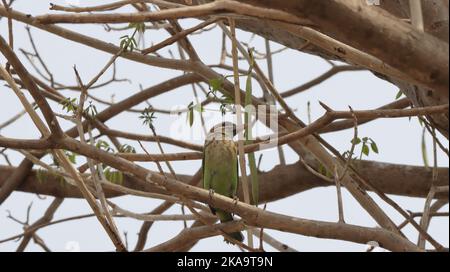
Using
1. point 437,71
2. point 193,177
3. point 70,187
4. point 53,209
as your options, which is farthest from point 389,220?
point 53,209

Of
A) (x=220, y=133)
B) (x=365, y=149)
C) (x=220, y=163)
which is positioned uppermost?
(x=220, y=133)

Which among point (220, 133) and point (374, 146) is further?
point (220, 133)

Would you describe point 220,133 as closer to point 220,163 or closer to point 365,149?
point 220,163

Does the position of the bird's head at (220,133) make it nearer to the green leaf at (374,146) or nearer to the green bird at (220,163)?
the green bird at (220,163)

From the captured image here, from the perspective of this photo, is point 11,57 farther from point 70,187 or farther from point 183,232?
point 70,187

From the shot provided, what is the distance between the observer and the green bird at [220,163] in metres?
4.12

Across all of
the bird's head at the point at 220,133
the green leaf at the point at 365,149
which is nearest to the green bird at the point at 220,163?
the bird's head at the point at 220,133

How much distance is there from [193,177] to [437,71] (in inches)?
135

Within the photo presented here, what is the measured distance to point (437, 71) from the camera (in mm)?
1534

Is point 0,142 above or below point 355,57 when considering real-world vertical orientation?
below

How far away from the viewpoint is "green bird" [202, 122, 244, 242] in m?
4.12

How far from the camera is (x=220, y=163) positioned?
4133 millimetres

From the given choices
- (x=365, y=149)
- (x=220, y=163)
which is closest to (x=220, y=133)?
(x=220, y=163)

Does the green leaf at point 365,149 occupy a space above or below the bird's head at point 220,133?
below
